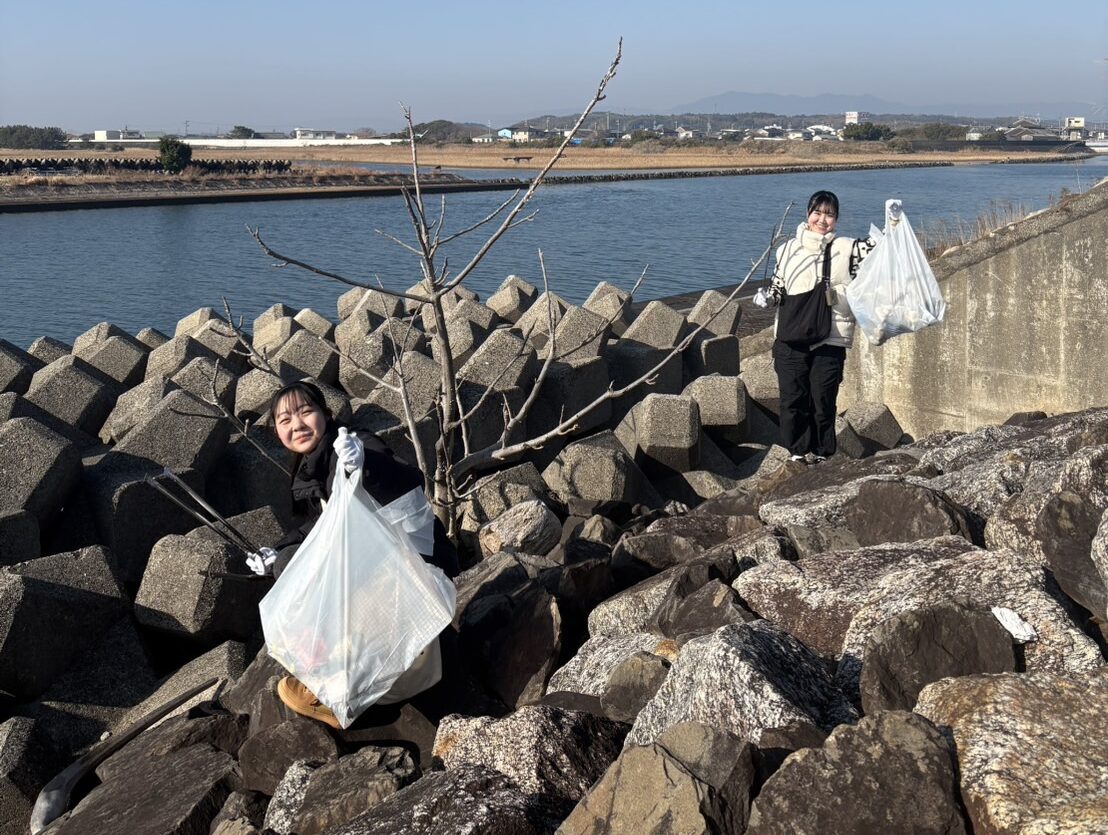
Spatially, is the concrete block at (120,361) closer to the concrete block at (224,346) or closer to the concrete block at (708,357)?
the concrete block at (224,346)

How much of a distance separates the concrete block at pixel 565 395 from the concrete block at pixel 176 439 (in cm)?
223

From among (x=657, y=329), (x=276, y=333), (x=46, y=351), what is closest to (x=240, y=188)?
(x=276, y=333)

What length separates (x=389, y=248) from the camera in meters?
26.7

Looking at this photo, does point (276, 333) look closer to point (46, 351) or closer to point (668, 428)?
point (46, 351)

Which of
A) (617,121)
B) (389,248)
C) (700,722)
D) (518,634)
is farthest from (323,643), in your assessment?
(617,121)

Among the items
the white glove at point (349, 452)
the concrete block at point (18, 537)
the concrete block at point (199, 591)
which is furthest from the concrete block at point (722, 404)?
the white glove at point (349, 452)

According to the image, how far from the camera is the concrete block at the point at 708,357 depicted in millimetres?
9508

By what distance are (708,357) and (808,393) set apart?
9.62 ft

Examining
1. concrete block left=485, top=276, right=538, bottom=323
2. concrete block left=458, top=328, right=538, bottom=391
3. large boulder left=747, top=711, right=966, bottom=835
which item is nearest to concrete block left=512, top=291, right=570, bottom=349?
concrete block left=458, top=328, right=538, bottom=391

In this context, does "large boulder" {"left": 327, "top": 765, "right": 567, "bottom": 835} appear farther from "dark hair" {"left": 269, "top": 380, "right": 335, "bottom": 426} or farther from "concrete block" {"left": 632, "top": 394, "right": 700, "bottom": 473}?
"concrete block" {"left": 632, "top": 394, "right": 700, "bottom": 473}

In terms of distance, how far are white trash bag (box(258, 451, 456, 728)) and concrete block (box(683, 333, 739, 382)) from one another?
6229 millimetres

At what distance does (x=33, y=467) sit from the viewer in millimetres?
5684

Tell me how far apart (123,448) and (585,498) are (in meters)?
2.46

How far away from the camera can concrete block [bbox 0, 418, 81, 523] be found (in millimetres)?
5625
